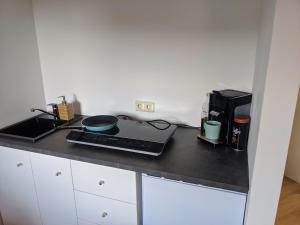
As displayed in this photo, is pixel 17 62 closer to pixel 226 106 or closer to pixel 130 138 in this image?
pixel 130 138

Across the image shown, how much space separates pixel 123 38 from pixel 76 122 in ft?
2.33

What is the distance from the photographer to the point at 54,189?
A: 1.55 meters

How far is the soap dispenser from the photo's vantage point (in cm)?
187

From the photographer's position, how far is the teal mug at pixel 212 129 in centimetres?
144

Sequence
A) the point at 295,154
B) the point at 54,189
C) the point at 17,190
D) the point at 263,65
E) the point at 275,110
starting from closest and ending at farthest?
1. the point at 275,110
2. the point at 263,65
3. the point at 54,189
4. the point at 17,190
5. the point at 295,154

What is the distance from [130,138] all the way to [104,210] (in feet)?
1.44

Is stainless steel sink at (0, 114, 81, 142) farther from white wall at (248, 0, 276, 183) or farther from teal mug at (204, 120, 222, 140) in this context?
white wall at (248, 0, 276, 183)

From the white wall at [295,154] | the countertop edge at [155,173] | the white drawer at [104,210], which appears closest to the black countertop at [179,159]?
the countertop edge at [155,173]

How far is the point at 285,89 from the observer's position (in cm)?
83

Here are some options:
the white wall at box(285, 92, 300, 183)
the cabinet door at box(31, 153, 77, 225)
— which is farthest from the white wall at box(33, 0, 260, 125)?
the white wall at box(285, 92, 300, 183)

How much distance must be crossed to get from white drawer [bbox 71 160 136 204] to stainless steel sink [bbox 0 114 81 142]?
44cm

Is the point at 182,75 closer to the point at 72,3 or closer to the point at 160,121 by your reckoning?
the point at 160,121

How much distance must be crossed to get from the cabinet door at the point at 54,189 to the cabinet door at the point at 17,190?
6cm

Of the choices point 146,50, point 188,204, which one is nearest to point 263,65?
point 188,204
